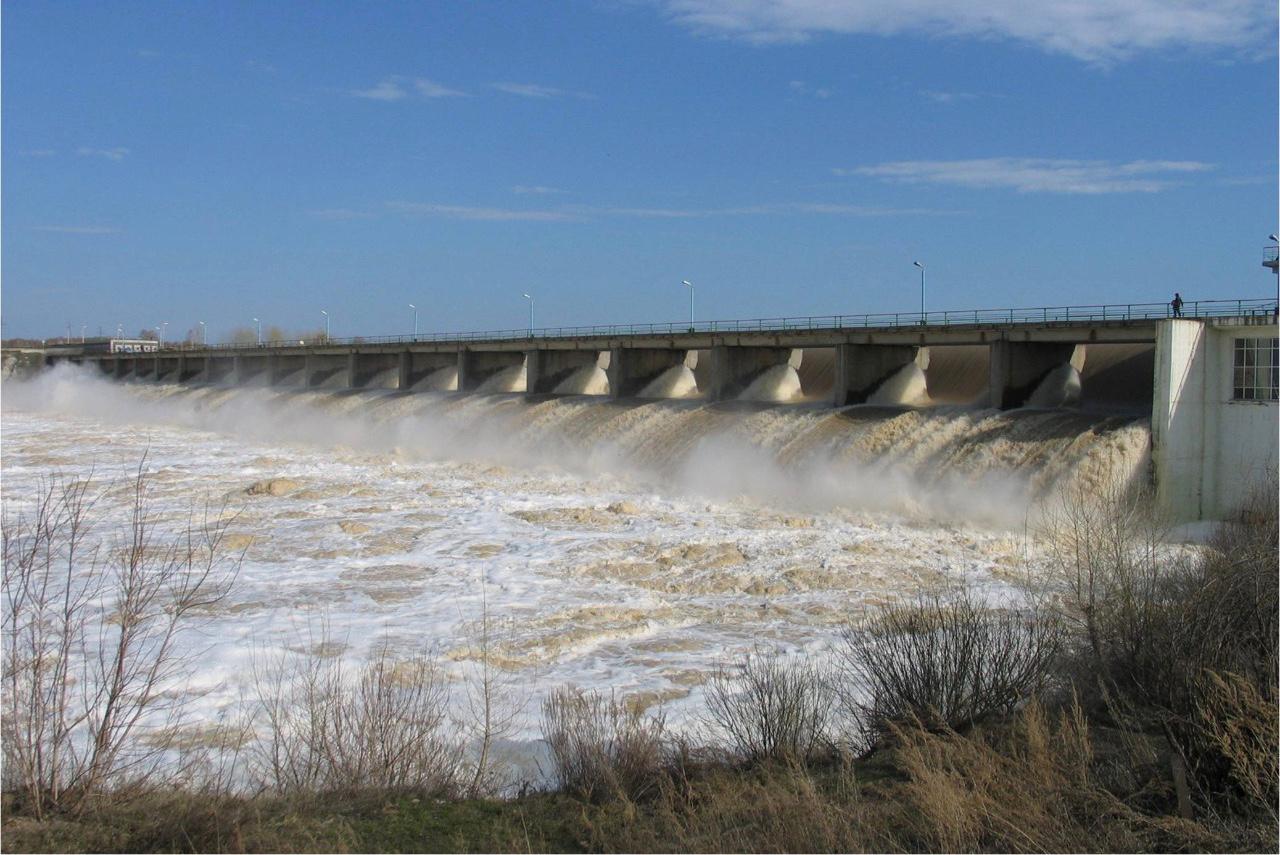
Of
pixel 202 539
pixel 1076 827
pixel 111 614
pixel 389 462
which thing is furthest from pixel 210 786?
pixel 389 462

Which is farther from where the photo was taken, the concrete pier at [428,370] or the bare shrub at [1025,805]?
the concrete pier at [428,370]

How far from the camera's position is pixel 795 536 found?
77.1 feet

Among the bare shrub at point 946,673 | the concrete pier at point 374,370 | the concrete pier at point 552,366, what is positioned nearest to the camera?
the bare shrub at point 946,673

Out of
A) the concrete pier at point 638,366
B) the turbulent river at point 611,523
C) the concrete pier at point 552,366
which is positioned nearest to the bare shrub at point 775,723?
the turbulent river at point 611,523

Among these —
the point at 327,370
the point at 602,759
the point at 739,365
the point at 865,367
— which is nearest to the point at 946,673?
the point at 602,759

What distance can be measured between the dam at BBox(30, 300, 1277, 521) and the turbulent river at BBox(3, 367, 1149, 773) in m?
1.40

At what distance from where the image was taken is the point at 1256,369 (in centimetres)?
2388

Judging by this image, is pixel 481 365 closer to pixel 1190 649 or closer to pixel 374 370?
pixel 374 370

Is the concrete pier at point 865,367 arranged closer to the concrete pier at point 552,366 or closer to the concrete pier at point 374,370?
the concrete pier at point 552,366

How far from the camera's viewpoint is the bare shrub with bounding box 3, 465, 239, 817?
25.6ft

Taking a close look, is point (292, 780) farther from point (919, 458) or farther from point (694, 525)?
point (919, 458)

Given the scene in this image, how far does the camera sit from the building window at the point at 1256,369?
23.4 metres

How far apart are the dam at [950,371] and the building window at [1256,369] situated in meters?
0.03

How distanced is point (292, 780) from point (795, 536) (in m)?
15.9
